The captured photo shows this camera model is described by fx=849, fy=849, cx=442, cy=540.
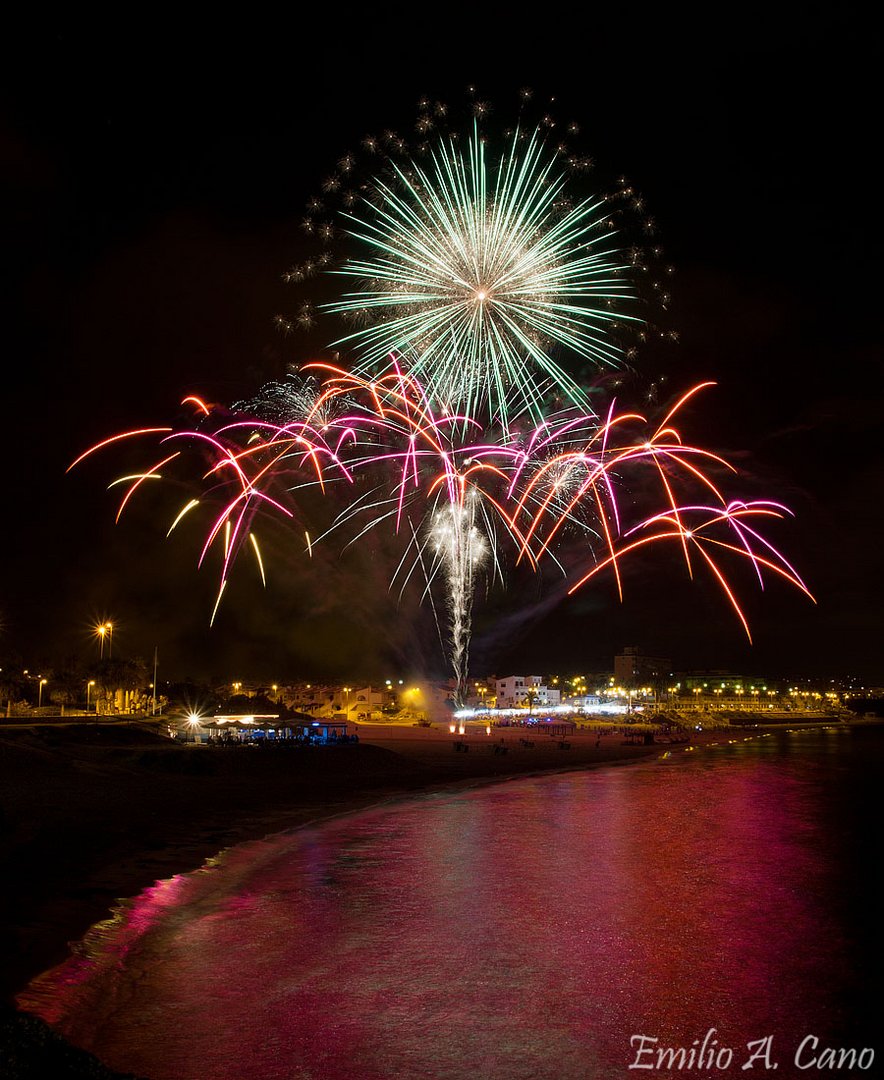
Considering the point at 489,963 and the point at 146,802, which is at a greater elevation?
the point at 146,802

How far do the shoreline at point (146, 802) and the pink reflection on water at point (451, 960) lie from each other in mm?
793

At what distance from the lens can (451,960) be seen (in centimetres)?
1117

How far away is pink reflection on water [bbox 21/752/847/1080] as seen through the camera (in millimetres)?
8172

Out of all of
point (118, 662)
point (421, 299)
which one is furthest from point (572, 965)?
point (118, 662)

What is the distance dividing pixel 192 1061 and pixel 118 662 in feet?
250

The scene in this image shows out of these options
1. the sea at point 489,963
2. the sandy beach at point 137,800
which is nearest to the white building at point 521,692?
the sandy beach at point 137,800

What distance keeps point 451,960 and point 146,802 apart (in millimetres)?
15015

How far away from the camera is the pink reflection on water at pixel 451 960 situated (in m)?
8.17

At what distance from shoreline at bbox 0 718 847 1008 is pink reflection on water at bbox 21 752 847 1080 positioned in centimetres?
79

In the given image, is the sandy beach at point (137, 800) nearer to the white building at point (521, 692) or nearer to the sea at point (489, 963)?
the sea at point (489, 963)
